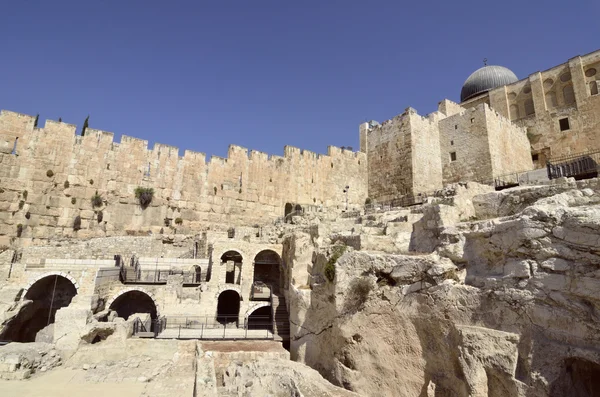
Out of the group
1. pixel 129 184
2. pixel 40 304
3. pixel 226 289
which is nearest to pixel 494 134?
pixel 226 289

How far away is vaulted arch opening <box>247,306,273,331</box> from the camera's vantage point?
60.1ft

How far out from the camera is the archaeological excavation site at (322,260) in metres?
7.49

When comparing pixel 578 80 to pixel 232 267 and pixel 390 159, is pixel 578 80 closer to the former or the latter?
pixel 390 159

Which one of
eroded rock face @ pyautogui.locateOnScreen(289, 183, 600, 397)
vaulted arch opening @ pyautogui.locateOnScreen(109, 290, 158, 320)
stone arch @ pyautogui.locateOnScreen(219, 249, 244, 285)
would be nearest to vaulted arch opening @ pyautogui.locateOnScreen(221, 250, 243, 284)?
stone arch @ pyautogui.locateOnScreen(219, 249, 244, 285)

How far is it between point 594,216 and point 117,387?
1305cm

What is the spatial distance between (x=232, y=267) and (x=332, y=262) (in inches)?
453

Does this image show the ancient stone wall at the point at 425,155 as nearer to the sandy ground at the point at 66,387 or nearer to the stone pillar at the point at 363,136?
the stone pillar at the point at 363,136

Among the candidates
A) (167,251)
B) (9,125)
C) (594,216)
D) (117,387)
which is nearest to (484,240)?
(594,216)

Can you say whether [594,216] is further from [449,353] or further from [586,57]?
[586,57]

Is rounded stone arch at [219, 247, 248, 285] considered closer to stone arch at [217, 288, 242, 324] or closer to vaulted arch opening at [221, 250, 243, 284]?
vaulted arch opening at [221, 250, 243, 284]

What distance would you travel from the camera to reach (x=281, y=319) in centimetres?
1797

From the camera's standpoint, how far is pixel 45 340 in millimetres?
13758

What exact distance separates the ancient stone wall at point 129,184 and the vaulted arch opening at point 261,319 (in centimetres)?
827

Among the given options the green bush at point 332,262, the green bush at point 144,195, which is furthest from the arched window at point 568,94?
the green bush at point 144,195
